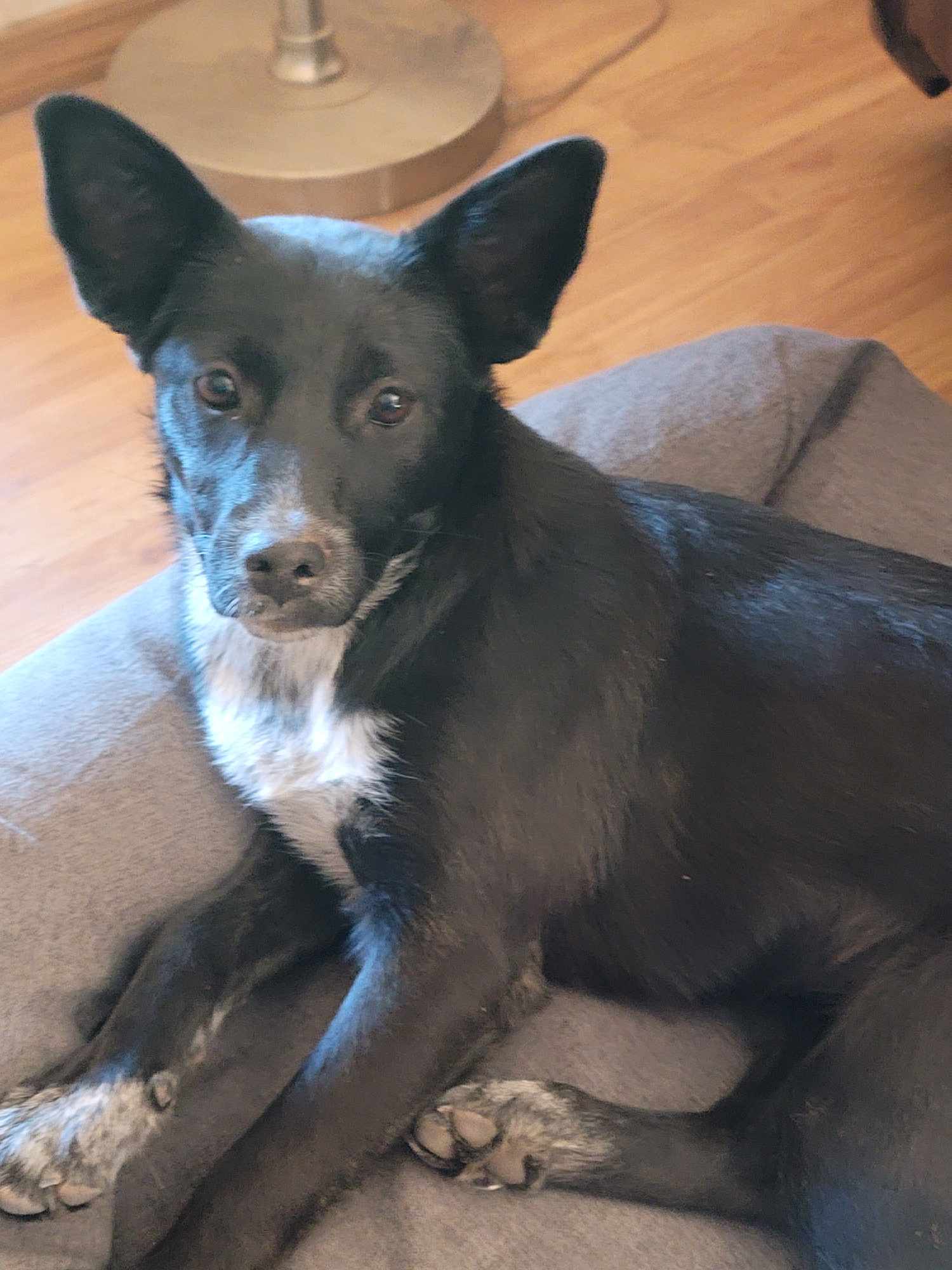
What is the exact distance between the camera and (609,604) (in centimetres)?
166

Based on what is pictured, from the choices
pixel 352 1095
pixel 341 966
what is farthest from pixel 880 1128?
pixel 341 966

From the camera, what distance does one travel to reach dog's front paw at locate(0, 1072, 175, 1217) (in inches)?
61.0

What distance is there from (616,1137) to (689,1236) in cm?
15

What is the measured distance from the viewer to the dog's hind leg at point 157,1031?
61.2 inches

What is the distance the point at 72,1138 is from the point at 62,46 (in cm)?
339

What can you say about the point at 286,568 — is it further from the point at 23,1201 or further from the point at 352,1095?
the point at 23,1201

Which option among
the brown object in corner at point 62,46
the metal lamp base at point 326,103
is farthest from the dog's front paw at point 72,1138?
the brown object in corner at point 62,46

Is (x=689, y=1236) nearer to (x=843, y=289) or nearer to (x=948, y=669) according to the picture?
(x=948, y=669)

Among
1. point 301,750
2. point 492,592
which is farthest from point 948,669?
point 301,750

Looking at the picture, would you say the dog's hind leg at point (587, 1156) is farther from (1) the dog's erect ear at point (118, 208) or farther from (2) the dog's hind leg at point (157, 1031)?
(1) the dog's erect ear at point (118, 208)

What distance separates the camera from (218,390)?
1.52 meters

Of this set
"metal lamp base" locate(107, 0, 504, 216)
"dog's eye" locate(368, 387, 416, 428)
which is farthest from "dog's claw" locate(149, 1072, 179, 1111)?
"metal lamp base" locate(107, 0, 504, 216)

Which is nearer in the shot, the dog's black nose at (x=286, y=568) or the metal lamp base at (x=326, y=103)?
Result: the dog's black nose at (x=286, y=568)

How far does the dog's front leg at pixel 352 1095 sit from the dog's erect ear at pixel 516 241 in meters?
0.74
